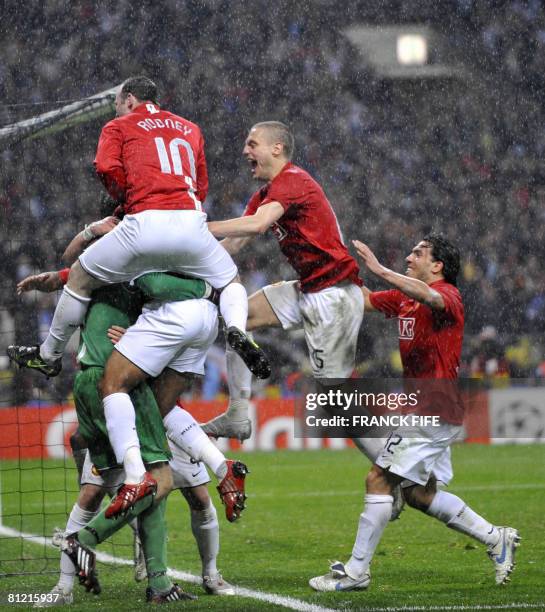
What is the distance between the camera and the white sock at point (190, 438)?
4.65 m

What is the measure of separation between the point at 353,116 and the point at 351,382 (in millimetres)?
11834

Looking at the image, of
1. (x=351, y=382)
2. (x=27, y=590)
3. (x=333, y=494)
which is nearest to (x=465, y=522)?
(x=351, y=382)

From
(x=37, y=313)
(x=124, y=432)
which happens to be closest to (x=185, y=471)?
(x=124, y=432)

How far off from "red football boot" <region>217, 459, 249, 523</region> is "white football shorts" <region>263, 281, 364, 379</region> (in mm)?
1490

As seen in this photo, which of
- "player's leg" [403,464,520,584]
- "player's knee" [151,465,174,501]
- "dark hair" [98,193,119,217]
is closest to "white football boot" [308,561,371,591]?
"player's leg" [403,464,520,584]

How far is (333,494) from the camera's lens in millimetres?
10414

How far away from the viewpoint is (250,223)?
5266mm

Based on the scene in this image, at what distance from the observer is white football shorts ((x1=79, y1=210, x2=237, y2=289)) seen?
15.0 ft

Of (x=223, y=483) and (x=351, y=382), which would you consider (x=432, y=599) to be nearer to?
(x=223, y=483)

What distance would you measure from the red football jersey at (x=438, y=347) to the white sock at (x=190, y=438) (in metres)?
1.08

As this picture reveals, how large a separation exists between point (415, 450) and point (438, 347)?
0.51 m

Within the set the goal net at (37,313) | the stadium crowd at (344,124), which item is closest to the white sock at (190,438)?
the goal net at (37,313)

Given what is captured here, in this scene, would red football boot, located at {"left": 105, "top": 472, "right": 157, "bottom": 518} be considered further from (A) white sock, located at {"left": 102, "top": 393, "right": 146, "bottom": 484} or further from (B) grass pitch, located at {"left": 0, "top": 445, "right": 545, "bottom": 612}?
(B) grass pitch, located at {"left": 0, "top": 445, "right": 545, "bottom": 612}

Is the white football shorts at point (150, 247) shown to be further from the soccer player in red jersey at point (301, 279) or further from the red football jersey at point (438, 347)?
the red football jersey at point (438, 347)
